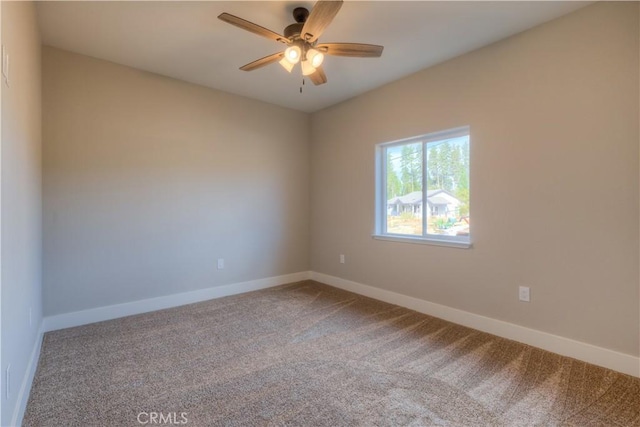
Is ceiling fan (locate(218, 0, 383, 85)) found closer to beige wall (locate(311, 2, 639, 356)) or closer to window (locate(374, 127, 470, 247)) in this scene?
beige wall (locate(311, 2, 639, 356))

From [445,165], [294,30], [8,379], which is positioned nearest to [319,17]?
[294,30]

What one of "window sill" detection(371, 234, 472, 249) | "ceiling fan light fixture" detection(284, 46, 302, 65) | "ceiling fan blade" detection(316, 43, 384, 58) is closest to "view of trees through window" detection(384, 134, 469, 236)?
"window sill" detection(371, 234, 472, 249)

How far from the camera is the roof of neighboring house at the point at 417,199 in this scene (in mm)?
3211

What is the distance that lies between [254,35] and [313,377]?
271 centimetres

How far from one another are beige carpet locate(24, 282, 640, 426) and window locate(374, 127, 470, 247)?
0.94 metres

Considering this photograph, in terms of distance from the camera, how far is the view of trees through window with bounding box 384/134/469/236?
304cm

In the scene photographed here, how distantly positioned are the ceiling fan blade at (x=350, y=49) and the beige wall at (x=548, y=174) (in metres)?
1.20

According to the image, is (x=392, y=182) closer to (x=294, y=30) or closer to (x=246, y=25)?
(x=294, y=30)

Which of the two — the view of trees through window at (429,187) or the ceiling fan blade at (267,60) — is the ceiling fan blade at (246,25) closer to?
the ceiling fan blade at (267,60)

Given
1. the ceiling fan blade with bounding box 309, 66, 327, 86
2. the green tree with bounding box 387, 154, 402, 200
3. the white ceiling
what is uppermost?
the white ceiling

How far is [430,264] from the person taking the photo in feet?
10.5

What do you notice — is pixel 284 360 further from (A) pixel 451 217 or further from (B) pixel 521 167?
(B) pixel 521 167

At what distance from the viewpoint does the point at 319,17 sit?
183 cm

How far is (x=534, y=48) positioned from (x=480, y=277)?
6.44ft
